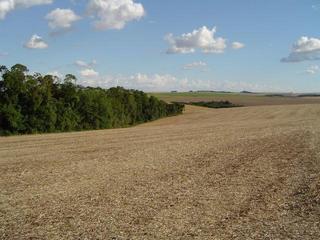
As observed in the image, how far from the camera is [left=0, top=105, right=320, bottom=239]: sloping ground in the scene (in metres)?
12.4

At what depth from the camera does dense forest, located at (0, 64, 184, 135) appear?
2226 inches

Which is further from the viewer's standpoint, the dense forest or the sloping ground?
the dense forest

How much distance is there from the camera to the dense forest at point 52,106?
56.5 metres

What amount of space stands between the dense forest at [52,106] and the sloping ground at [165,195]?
3025 centimetres

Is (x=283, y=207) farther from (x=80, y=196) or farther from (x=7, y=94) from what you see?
(x=7, y=94)

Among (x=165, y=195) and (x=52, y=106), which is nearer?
(x=165, y=195)

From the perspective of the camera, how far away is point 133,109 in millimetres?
87438

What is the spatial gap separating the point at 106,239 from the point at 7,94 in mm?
48264

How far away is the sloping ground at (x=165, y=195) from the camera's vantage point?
40.6ft

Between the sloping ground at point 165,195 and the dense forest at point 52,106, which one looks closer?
the sloping ground at point 165,195

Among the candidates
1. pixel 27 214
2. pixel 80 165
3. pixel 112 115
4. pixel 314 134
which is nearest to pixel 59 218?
pixel 27 214

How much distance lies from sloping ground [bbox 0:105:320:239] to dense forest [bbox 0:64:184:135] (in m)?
30.2

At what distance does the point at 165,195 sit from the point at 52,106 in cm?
4746

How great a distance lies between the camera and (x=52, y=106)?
61531 mm
